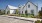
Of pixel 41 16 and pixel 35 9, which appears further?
pixel 35 9

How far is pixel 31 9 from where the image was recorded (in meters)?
10.3

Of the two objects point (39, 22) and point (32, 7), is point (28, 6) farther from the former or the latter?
point (39, 22)

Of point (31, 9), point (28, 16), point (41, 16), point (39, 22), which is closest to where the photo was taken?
point (39, 22)

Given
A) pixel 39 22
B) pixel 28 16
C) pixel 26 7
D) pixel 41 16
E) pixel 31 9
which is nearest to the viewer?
pixel 39 22

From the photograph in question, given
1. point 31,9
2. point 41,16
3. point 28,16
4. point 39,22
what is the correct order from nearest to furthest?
point 39,22 < point 41,16 < point 28,16 < point 31,9

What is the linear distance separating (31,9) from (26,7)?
36.0 inches

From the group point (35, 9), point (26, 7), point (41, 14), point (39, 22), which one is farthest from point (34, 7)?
point (39, 22)

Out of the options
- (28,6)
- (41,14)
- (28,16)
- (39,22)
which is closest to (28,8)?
(28,6)

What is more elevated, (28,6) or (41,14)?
(28,6)

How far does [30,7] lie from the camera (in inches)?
415

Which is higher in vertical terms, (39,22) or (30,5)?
(30,5)

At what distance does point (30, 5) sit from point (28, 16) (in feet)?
5.85

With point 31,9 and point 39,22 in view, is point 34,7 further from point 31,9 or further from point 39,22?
point 39,22

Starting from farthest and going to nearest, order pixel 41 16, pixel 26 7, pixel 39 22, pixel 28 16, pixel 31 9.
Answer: pixel 26 7, pixel 31 9, pixel 28 16, pixel 41 16, pixel 39 22
